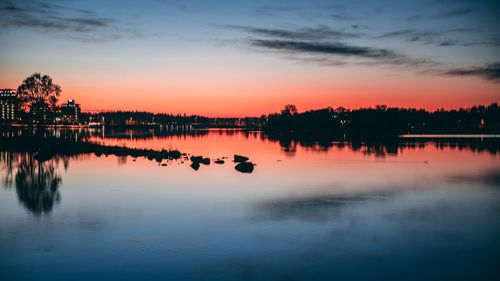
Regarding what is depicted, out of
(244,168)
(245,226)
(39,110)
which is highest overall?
(39,110)

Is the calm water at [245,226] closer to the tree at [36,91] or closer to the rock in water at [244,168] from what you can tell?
the rock in water at [244,168]

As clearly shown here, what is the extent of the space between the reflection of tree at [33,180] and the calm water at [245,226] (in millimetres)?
152

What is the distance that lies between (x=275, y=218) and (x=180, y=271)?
9792 millimetres

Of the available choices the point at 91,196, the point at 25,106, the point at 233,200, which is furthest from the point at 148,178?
the point at 25,106

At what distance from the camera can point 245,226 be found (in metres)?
23.6

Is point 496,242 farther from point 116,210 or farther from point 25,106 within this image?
point 25,106

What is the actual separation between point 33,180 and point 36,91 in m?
84.1

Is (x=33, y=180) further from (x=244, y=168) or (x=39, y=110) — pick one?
(x=39, y=110)

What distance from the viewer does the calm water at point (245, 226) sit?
55.7 ft

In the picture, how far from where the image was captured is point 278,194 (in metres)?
34.2

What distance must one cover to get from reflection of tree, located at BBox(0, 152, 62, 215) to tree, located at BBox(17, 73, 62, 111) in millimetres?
59529

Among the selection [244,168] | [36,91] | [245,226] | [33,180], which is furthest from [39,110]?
[245,226]

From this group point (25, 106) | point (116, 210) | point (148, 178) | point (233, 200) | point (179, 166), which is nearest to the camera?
point (116, 210)

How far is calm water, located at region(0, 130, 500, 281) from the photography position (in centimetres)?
1697
